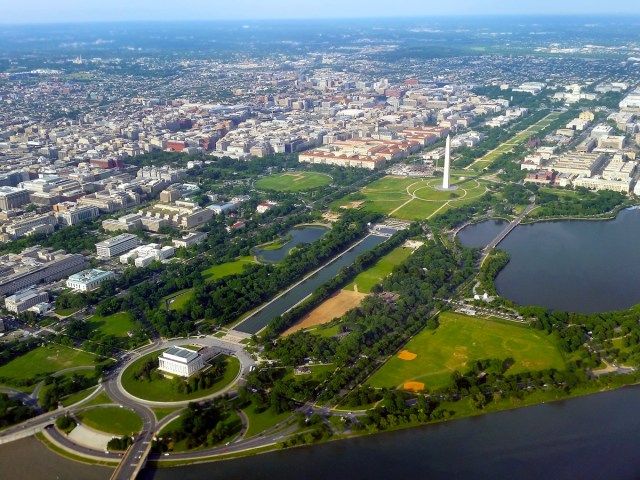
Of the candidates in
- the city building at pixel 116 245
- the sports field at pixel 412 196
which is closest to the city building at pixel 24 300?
the city building at pixel 116 245

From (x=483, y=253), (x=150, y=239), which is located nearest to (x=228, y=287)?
(x=150, y=239)

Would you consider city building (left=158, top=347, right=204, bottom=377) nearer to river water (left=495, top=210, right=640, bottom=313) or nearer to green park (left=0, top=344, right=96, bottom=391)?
green park (left=0, top=344, right=96, bottom=391)

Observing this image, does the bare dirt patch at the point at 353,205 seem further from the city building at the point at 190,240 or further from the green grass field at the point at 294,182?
the city building at the point at 190,240

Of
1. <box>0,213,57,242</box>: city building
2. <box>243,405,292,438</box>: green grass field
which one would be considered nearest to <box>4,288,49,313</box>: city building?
<box>0,213,57,242</box>: city building

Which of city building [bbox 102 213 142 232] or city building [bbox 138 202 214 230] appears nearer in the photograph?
city building [bbox 102 213 142 232]

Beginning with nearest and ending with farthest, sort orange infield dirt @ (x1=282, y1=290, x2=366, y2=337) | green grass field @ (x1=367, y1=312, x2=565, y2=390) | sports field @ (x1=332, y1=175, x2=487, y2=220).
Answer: green grass field @ (x1=367, y1=312, x2=565, y2=390) → orange infield dirt @ (x1=282, y1=290, x2=366, y2=337) → sports field @ (x1=332, y1=175, x2=487, y2=220)

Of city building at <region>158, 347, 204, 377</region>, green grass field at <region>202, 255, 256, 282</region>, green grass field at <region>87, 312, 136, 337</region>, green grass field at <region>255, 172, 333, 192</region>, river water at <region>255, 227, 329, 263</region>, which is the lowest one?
green grass field at <region>255, 172, 333, 192</region>

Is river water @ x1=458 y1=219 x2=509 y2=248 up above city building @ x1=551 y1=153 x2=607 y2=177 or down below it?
below
